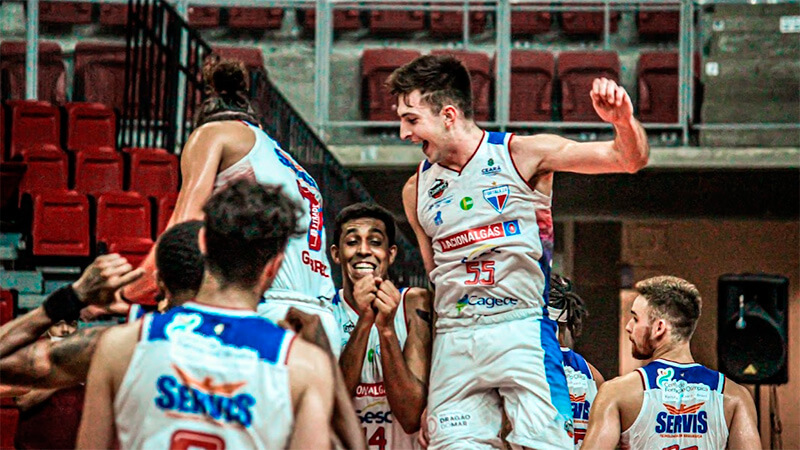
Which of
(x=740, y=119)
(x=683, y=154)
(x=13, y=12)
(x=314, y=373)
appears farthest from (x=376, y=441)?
(x=13, y=12)

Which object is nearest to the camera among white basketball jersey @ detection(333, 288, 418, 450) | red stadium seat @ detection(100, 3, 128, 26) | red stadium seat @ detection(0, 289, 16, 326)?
white basketball jersey @ detection(333, 288, 418, 450)

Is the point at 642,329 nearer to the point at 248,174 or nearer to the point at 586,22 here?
the point at 248,174

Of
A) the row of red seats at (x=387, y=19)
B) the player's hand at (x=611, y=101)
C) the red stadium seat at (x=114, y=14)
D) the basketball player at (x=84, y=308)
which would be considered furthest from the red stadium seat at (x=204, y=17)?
the basketball player at (x=84, y=308)

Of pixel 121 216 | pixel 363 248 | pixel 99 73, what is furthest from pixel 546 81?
pixel 363 248

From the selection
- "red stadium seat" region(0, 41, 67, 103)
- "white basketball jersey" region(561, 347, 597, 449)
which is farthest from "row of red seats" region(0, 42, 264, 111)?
"white basketball jersey" region(561, 347, 597, 449)

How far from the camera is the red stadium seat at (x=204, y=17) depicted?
1462cm

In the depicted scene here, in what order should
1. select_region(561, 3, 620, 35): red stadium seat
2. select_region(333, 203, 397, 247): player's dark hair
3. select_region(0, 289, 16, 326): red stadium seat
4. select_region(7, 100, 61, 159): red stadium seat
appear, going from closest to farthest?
select_region(333, 203, 397, 247): player's dark hair, select_region(0, 289, 16, 326): red stadium seat, select_region(7, 100, 61, 159): red stadium seat, select_region(561, 3, 620, 35): red stadium seat

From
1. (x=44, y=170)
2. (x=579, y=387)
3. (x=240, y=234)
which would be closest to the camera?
(x=240, y=234)

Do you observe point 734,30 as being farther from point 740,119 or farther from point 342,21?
point 342,21

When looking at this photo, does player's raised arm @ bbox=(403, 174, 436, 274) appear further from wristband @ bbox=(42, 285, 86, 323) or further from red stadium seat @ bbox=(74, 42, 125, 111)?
red stadium seat @ bbox=(74, 42, 125, 111)

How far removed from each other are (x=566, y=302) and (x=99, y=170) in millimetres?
4833

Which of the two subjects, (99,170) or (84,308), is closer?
(84,308)

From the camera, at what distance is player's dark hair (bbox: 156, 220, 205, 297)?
3.32 meters

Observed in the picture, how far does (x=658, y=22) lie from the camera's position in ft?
45.6
